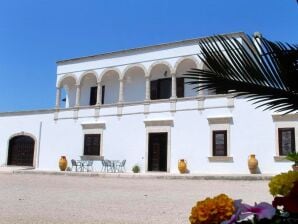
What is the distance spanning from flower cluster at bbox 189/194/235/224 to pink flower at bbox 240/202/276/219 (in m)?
0.06

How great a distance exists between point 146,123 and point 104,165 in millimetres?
3732

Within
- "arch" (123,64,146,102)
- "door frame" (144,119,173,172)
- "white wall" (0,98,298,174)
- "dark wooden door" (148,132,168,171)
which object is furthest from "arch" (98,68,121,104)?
"dark wooden door" (148,132,168,171)

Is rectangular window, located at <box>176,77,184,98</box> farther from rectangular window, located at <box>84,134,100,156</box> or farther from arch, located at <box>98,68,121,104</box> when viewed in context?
rectangular window, located at <box>84,134,100,156</box>

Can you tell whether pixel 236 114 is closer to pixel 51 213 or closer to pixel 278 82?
pixel 51 213

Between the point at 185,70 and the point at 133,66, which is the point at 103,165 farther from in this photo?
the point at 185,70

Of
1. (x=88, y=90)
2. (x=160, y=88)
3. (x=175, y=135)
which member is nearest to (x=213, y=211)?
(x=175, y=135)

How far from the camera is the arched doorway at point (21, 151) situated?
27453mm

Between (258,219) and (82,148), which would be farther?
(82,148)

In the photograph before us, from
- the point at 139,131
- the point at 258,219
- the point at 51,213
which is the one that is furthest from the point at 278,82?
the point at 139,131

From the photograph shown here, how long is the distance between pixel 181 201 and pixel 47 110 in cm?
1911

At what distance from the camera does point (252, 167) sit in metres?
19.4

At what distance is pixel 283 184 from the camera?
2340 millimetres

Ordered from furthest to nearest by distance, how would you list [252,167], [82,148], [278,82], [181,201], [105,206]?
[82,148], [252,167], [181,201], [105,206], [278,82]

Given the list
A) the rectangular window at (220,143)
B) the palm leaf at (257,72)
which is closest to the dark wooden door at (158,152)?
the rectangular window at (220,143)
